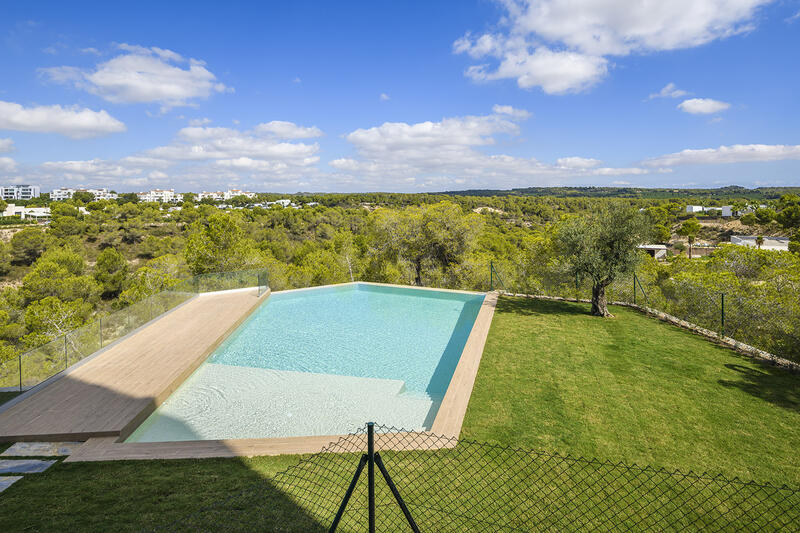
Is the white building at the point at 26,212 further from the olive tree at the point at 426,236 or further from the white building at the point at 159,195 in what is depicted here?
the olive tree at the point at 426,236

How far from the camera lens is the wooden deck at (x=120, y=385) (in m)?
5.09

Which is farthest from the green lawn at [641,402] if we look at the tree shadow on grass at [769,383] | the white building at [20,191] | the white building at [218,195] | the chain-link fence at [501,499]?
the white building at [20,191]

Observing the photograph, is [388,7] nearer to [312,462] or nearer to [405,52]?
[405,52]

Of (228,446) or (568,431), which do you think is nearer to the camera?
(228,446)

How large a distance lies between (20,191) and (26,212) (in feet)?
270

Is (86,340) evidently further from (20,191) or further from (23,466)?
(20,191)

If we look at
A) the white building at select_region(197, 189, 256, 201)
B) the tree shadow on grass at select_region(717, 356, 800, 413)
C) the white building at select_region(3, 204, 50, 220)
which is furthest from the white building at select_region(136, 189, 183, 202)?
the tree shadow on grass at select_region(717, 356, 800, 413)

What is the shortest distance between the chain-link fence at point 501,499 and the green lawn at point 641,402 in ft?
1.41

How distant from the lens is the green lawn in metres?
4.43

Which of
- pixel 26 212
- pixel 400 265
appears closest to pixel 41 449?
pixel 400 265

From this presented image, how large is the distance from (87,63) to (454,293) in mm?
23178

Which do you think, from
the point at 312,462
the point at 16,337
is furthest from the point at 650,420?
the point at 16,337

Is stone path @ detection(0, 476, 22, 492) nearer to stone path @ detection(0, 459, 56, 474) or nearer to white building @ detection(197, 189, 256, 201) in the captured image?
stone path @ detection(0, 459, 56, 474)

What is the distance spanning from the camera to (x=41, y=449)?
474 centimetres
